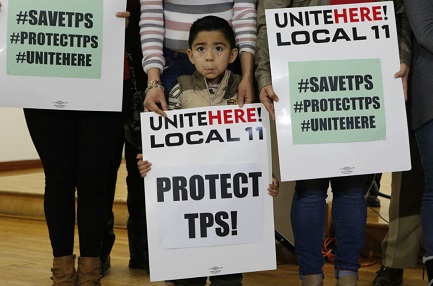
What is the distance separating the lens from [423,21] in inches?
88.7

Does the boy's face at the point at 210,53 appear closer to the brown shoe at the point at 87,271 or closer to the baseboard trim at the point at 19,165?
the brown shoe at the point at 87,271

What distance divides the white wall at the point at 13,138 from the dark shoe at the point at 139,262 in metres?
3.54

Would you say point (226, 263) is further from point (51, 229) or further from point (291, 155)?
point (51, 229)

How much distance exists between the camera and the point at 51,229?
2492 millimetres

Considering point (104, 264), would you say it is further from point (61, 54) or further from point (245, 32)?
point (245, 32)

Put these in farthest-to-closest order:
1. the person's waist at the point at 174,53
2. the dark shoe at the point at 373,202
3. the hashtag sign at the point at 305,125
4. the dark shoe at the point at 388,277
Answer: the dark shoe at the point at 373,202
the dark shoe at the point at 388,277
the person's waist at the point at 174,53
the hashtag sign at the point at 305,125

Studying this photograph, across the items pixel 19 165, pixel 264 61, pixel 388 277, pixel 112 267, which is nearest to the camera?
pixel 264 61

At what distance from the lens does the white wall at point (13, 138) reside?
21.0 ft

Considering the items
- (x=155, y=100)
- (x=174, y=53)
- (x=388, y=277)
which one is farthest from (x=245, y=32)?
(x=388, y=277)

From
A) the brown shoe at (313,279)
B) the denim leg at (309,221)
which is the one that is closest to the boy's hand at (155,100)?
the denim leg at (309,221)

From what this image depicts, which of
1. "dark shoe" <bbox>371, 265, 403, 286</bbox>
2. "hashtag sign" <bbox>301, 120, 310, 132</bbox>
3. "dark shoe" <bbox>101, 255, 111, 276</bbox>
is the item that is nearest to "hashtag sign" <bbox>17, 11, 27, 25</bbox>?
"hashtag sign" <bbox>301, 120, 310, 132</bbox>

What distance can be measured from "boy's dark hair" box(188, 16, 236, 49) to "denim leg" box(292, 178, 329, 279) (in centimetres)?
52

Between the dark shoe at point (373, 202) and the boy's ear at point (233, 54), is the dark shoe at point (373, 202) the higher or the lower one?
the lower one

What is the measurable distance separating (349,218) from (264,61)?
0.56m
